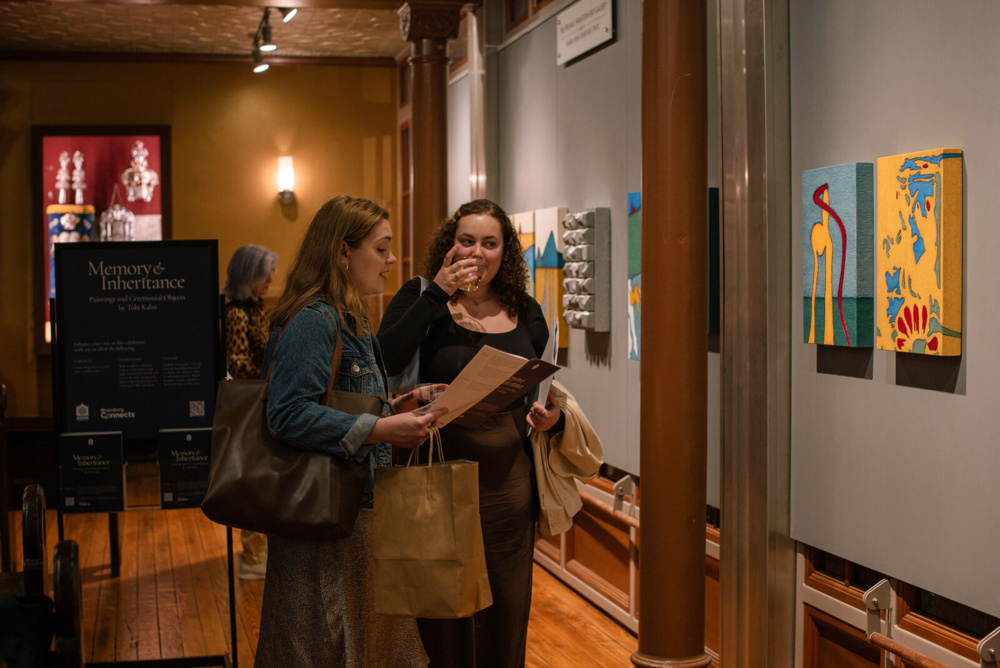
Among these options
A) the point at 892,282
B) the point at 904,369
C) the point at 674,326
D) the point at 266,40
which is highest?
the point at 266,40

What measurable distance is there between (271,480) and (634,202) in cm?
234

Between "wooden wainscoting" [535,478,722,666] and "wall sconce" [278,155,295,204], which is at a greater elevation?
"wall sconce" [278,155,295,204]

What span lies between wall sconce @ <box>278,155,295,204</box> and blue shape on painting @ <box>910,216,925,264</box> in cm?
689

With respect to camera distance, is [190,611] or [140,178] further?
[140,178]

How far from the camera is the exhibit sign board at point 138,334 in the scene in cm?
326

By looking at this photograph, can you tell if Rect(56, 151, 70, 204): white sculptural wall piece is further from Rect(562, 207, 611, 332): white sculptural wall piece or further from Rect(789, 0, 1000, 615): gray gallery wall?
Rect(789, 0, 1000, 615): gray gallery wall

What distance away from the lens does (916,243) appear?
8.02 feet

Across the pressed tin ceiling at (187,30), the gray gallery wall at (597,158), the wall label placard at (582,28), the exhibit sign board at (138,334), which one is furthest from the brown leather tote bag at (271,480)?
the pressed tin ceiling at (187,30)

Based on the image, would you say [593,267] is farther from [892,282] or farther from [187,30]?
[187,30]

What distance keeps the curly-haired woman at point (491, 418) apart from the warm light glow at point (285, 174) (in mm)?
→ 6225

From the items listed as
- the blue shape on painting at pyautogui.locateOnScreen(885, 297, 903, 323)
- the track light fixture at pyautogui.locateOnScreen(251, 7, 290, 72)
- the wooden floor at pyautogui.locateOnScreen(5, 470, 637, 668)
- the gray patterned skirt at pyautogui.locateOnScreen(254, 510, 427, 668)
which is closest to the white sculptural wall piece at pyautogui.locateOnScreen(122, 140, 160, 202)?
the track light fixture at pyautogui.locateOnScreen(251, 7, 290, 72)

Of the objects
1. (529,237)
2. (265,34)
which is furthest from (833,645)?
(265,34)

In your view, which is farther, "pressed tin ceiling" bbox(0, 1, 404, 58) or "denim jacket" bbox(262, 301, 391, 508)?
"pressed tin ceiling" bbox(0, 1, 404, 58)

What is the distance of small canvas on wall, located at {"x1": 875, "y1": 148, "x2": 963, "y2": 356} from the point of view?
7.71 feet
